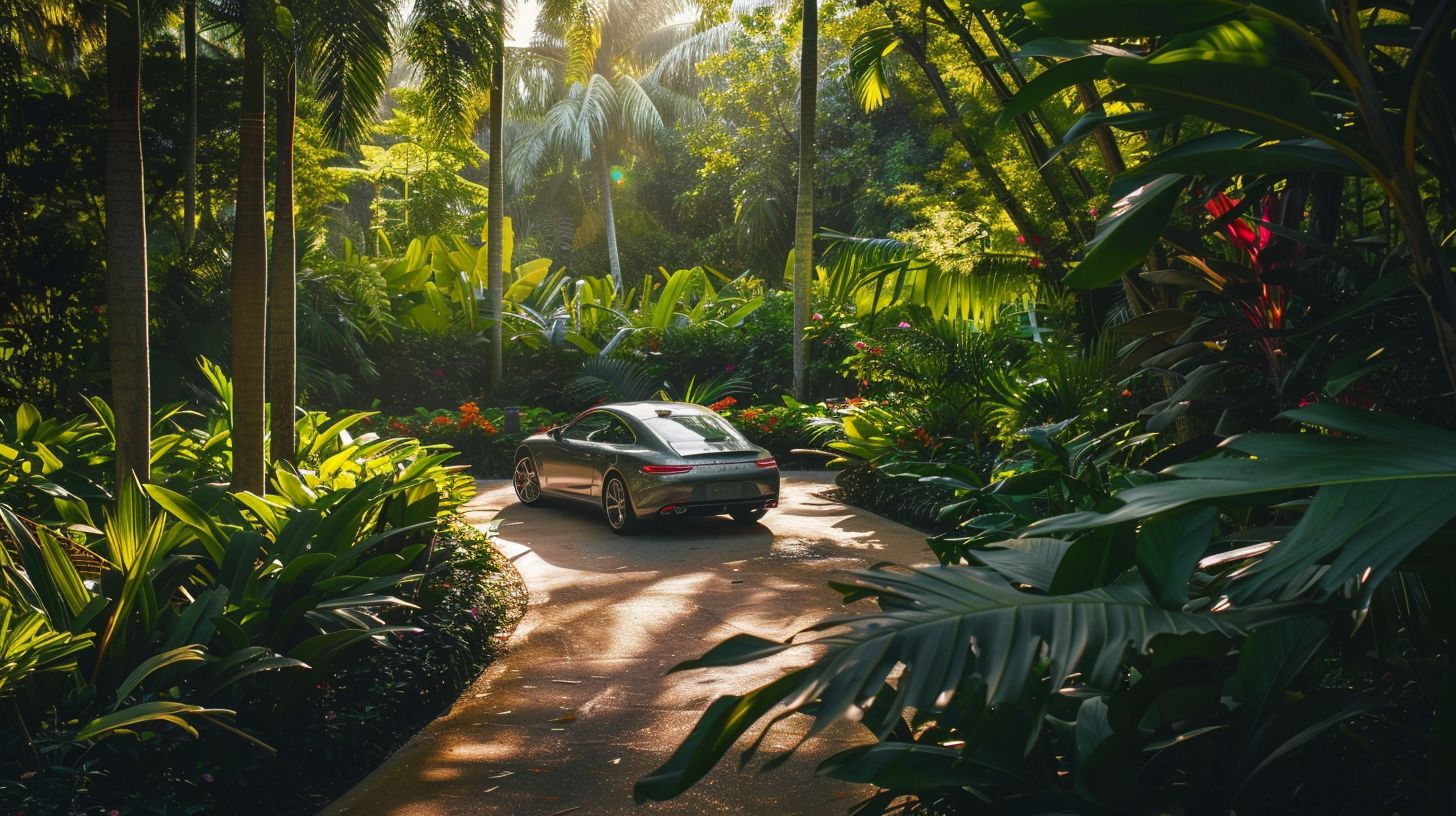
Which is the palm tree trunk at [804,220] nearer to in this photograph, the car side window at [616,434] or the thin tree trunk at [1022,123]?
the car side window at [616,434]

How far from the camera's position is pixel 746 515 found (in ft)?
41.3

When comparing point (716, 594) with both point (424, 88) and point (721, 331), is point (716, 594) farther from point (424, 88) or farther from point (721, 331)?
point (721, 331)

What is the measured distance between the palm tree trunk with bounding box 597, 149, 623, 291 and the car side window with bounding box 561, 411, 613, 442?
25.5 meters

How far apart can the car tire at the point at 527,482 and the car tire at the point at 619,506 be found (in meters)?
1.77

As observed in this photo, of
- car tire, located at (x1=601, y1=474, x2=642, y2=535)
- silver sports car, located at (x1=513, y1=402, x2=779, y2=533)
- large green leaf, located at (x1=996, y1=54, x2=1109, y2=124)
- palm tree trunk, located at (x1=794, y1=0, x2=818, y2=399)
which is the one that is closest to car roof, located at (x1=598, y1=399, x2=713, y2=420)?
silver sports car, located at (x1=513, y1=402, x2=779, y2=533)

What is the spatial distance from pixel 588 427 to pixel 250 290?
555 centimetres

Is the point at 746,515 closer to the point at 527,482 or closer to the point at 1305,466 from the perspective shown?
the point at 527,482

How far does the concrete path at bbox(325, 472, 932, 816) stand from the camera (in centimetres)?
473

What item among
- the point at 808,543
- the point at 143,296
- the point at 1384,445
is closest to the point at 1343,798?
the point at 1384,445

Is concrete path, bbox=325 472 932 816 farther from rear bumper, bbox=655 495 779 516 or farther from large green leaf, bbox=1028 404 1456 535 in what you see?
large green leaf, bbox=1028 404 1456 535

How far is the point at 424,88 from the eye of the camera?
32.9 ft

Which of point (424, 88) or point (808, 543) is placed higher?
point (424, 88)

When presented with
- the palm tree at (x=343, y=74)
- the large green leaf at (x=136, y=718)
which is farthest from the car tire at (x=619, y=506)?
the large green leaf at (x=136, y=718)

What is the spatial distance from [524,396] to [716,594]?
14.7 meters
